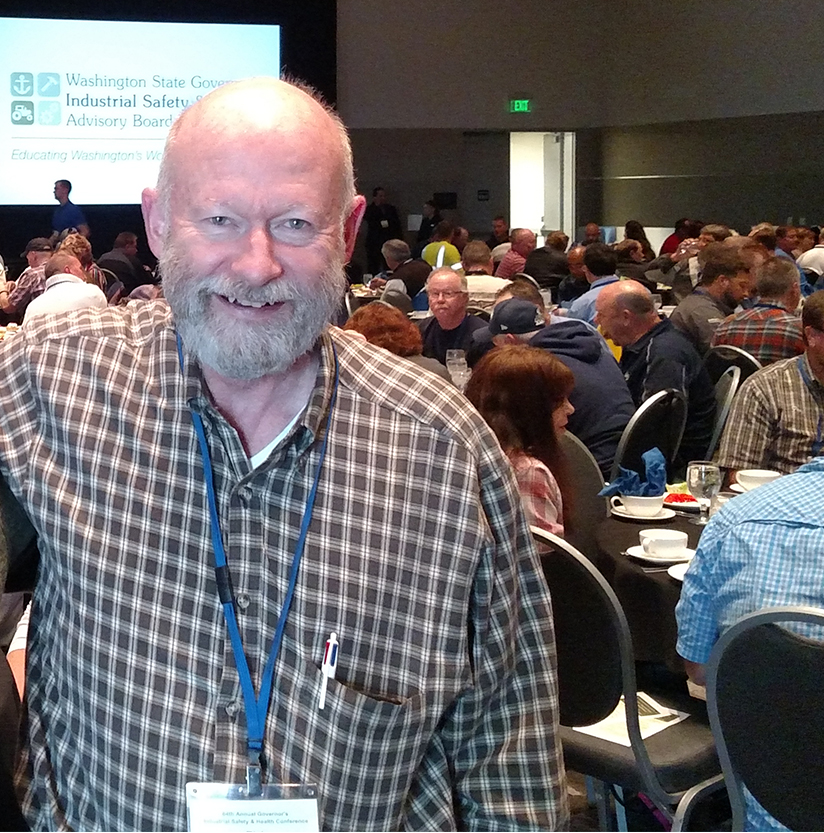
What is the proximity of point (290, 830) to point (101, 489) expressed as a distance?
0.45 m

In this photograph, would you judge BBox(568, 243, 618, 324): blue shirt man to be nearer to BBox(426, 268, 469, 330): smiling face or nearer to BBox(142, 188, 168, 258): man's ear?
BBox(426, 268, 469, 330): smiling face

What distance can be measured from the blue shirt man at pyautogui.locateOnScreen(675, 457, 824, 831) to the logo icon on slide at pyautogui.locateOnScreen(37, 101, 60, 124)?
40.6 ft

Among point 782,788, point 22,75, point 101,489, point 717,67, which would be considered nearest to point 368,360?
point 101,489

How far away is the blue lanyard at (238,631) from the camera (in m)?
1.22

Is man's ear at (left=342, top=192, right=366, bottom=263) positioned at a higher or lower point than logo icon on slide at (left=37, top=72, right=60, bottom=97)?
lower

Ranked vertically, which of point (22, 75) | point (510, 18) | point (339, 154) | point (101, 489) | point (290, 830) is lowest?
point (290, 830)

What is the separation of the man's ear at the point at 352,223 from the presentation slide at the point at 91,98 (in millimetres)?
11951

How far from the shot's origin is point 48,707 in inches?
51.8

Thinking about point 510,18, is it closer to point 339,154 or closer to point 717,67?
point 717,67

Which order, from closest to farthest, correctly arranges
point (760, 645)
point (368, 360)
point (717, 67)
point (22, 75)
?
point (368, 360) → point (760, 645) → point (22, 75) → point (717, 67)

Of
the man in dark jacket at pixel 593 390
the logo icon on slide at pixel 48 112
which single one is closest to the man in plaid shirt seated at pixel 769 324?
the man in dark jacket at pixel 593 390

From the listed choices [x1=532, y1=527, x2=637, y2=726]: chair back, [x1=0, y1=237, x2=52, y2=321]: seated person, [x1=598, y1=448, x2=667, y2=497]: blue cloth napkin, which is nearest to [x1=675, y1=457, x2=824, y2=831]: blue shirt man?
[x1=532, y1=527, x2=637, y2=726]: chair back

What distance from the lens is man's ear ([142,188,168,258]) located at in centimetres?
128

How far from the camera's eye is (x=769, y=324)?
5.54 meters
